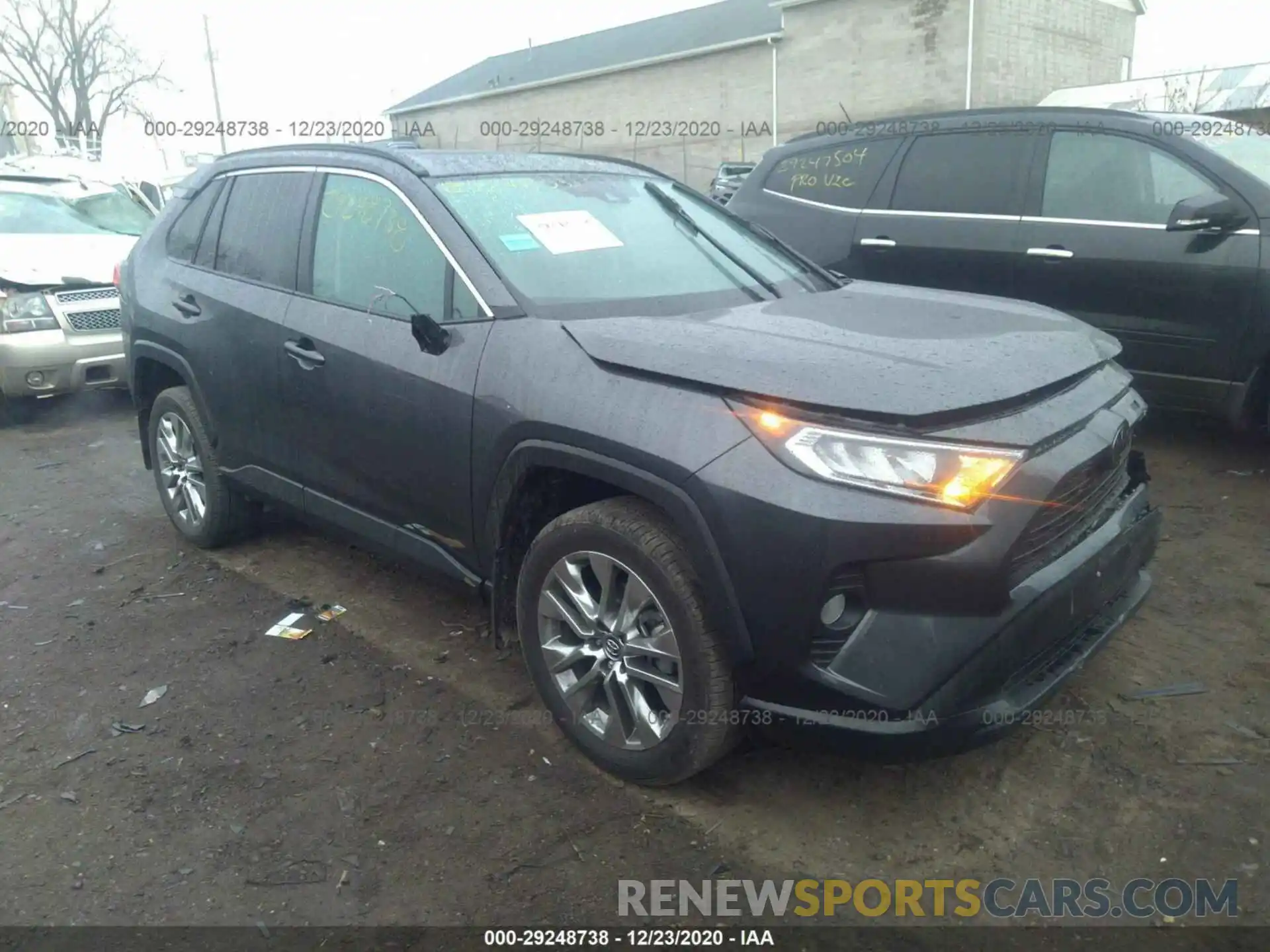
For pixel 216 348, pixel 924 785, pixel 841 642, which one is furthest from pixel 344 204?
pixel 924 785

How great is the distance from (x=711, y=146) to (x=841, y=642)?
3176 cm

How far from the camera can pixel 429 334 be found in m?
3.07

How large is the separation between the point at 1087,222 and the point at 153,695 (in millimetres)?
5012

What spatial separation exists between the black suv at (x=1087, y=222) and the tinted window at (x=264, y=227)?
3.39 metres

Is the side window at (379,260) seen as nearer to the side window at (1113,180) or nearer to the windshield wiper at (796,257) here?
the windshield wiper at (796,257)

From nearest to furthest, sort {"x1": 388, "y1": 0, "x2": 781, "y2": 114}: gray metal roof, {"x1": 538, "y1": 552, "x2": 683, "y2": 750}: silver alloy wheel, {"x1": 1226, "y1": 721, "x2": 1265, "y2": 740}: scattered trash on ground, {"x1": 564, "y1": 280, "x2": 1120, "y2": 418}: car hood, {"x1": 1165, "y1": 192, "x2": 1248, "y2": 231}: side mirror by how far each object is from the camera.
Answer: {"x1": 564, "y1": 280, "x2": 1120, "y2": 418}: car hood, {"x1": 538, "y1": 552, "x2": 683, "y2": 750}: silver alloy wheel, {"x1": 1226, "y1": 721, "x2": 1265, "y2": 740}: scattered trash on ground, {"x1": 1165, "y1": 192, "x2": 1248, "y2": 231}: side mirror, {"x1": 388, "y1": 0, "x2": 781, "y2": 114}: gray metal roof

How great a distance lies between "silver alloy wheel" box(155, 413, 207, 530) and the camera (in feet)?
15.1

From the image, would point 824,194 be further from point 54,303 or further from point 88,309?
point 54,303

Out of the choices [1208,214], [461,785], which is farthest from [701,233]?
[1208,214]

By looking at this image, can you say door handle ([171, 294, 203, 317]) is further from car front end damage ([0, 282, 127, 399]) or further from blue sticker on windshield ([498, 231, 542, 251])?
car front end damage ([0, 282, 127, 399])

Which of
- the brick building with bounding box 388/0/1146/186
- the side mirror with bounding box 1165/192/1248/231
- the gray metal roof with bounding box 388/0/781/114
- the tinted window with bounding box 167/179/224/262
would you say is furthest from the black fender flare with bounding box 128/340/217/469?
the gray metal roof with bounding box 388/0/781/114

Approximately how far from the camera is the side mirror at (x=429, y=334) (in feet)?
10.1

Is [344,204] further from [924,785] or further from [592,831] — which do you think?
[924,785]

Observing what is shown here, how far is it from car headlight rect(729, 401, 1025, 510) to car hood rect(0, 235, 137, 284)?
6.59 meters
